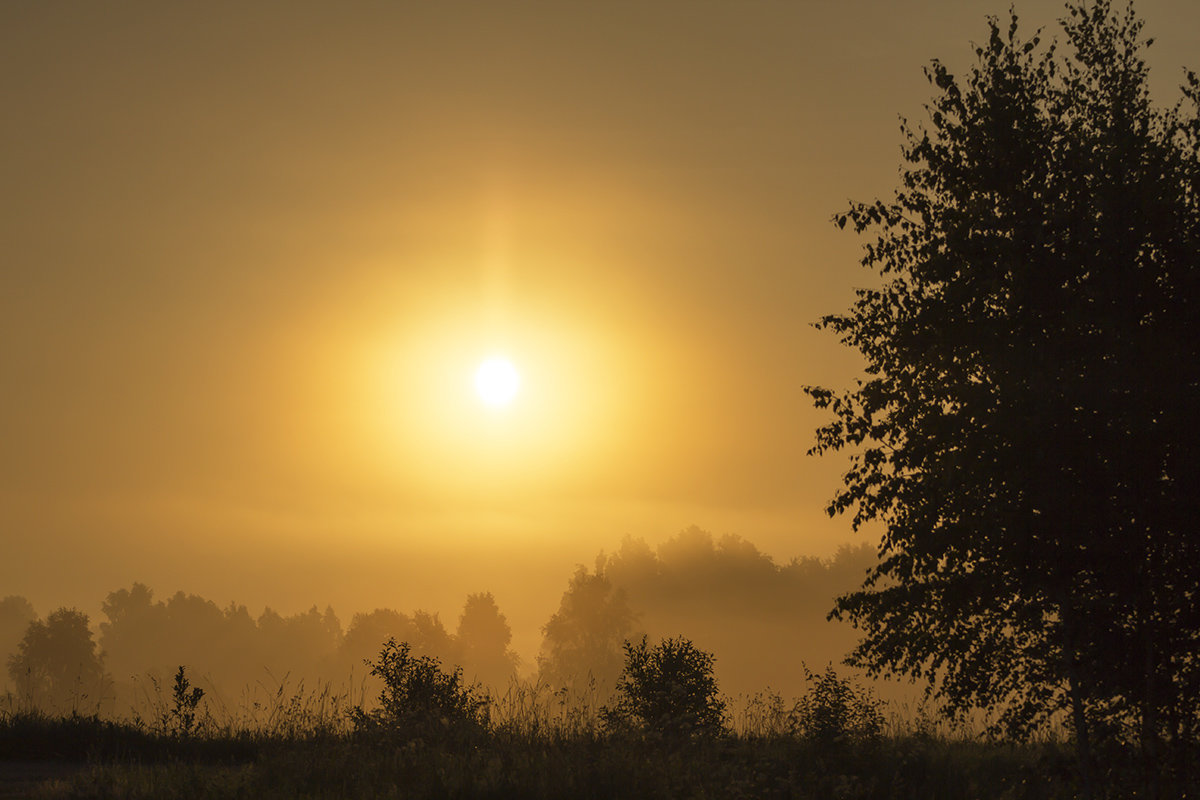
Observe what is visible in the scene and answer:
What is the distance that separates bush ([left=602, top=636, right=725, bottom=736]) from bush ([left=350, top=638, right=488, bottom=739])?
11.7ft

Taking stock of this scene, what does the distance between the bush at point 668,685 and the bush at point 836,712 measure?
12.1ft

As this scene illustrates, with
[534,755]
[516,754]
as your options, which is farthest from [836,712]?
[516,754]

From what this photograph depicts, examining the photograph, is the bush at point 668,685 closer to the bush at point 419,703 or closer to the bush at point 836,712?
the bush at point 419,703

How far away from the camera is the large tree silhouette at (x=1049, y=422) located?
1490cm

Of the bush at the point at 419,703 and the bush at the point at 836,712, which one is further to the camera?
the bush at the point at 419,703

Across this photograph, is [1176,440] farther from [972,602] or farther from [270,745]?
[270,745]

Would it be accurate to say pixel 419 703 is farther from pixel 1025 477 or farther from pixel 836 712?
pixel 1025 477

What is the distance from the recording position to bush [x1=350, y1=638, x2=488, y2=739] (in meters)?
18.6

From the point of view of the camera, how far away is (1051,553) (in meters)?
15.0

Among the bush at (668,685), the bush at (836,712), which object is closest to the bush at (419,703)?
the bush at (668,685)

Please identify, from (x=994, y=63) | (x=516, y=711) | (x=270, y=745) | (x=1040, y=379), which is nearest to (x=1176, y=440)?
(x=1040, y=379)

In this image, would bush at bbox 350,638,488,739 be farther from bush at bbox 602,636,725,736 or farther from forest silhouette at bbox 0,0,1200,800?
bush at bbox 602,636,725,736

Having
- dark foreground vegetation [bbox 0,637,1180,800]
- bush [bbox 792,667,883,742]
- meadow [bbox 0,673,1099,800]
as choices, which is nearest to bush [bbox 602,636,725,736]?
dark foreground vegetation [bbox 0,637,1180,800]

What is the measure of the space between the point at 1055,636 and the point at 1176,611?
5.50ft
